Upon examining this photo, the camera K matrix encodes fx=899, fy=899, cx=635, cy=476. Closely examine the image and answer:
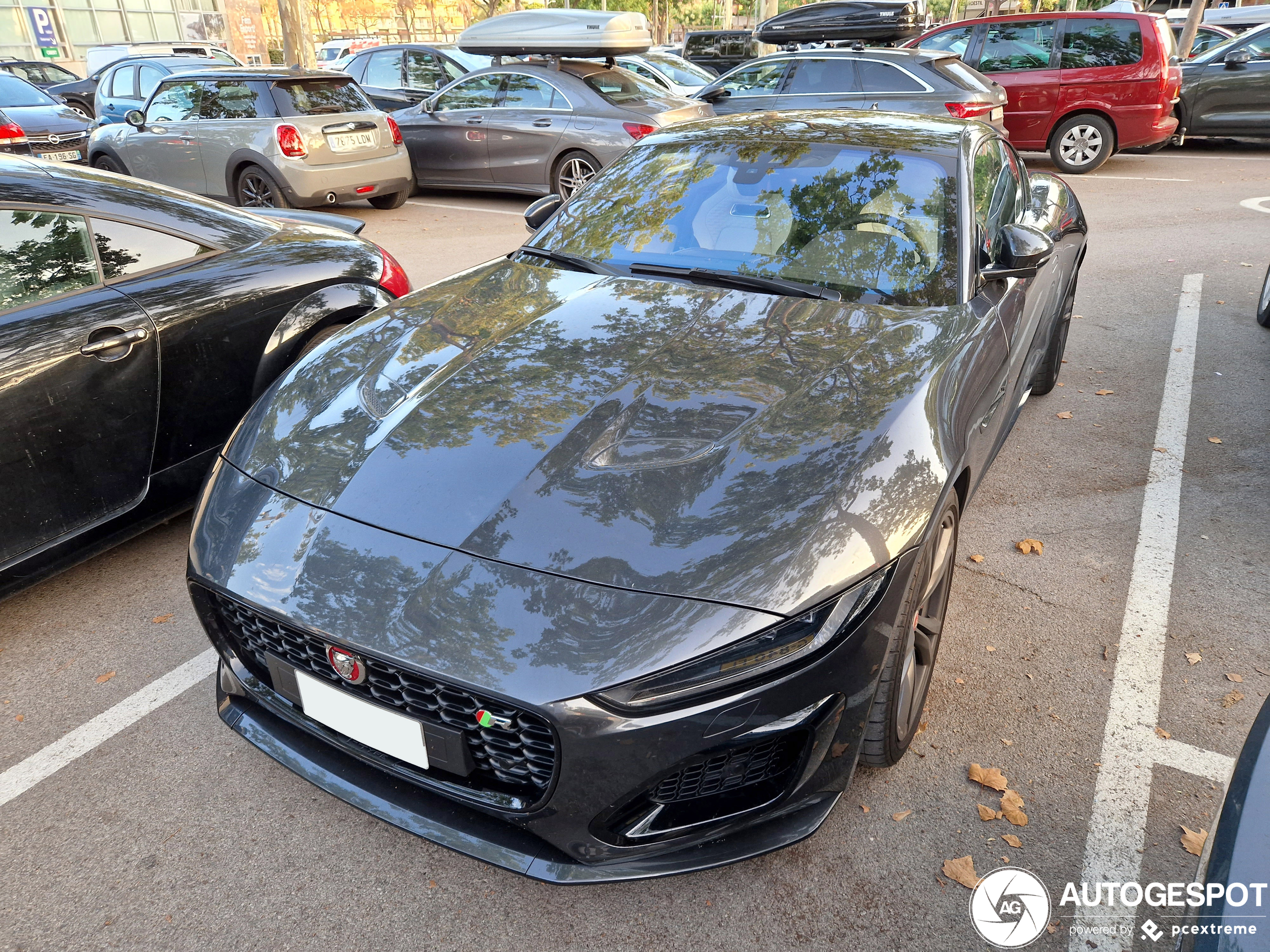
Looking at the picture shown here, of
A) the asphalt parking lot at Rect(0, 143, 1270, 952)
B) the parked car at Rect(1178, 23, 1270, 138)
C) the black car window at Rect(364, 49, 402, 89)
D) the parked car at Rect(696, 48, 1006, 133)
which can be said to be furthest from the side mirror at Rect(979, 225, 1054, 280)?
the parked car at Rect(1178, 23, 1270, 138)

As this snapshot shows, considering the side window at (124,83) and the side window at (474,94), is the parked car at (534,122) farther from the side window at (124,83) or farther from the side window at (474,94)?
the side window at (124,83)

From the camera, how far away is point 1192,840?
87.2 inches

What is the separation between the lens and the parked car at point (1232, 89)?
1174cm

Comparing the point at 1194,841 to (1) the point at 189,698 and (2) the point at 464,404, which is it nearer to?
(2) the point at 464,404

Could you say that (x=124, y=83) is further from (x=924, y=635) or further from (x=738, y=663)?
(x=738, y=663)

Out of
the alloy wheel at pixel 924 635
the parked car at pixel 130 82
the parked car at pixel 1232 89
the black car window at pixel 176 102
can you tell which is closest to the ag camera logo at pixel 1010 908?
the alloy wheel at pixel 924 635

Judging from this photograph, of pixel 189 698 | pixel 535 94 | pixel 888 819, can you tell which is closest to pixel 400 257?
pixel 535 94

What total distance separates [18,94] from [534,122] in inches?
338

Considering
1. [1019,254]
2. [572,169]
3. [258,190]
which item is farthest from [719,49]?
[1019,254]

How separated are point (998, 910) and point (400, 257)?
7165 mm

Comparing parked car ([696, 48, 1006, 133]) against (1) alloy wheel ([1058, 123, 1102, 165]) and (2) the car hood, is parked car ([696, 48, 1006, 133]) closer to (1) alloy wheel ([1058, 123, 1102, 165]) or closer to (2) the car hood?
(1) alloy wheel ([1058, 123, 1102, 165])

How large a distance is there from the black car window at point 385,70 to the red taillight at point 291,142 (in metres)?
4.55

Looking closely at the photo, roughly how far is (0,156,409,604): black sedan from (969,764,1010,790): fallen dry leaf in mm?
2872

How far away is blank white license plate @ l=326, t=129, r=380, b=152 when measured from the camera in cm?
873
